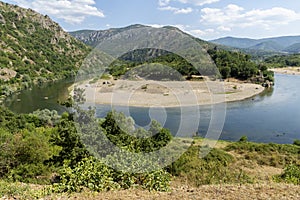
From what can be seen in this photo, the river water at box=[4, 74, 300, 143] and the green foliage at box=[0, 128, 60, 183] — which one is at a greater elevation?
the green foliage at box=[0, 128, 60, 183]

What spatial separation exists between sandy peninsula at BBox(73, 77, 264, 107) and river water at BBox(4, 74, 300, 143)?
2810mm

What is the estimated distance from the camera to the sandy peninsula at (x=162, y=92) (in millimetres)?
51406

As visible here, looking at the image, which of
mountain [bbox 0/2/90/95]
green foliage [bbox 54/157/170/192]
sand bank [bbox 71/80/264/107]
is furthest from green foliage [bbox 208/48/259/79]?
green foliage [bbox 54/157/170/192]

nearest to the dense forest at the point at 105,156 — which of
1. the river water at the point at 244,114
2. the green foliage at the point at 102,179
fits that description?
the green foliage at the point at 102,179

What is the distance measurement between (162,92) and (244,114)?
19880 mm

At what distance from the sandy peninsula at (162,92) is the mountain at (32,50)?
22661 millimetres

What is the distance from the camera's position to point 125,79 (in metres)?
66.2

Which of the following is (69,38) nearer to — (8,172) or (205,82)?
(205,82)

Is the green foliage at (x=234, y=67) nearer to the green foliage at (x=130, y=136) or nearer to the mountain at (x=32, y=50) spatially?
the mountain at (x=32, y=50)

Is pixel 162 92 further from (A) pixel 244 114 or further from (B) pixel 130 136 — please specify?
(B) pixel 130 136

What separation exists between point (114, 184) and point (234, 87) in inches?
2464

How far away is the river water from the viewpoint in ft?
113

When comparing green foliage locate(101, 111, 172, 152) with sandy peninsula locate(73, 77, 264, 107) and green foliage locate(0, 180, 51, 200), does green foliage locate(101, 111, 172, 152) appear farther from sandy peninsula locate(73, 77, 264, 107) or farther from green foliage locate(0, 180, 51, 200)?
sandy peninsula locate(73, 77, 264, 107)

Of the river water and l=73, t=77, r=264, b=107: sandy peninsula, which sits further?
l=73, t=77, r=264, b=107: sandy peninsula
